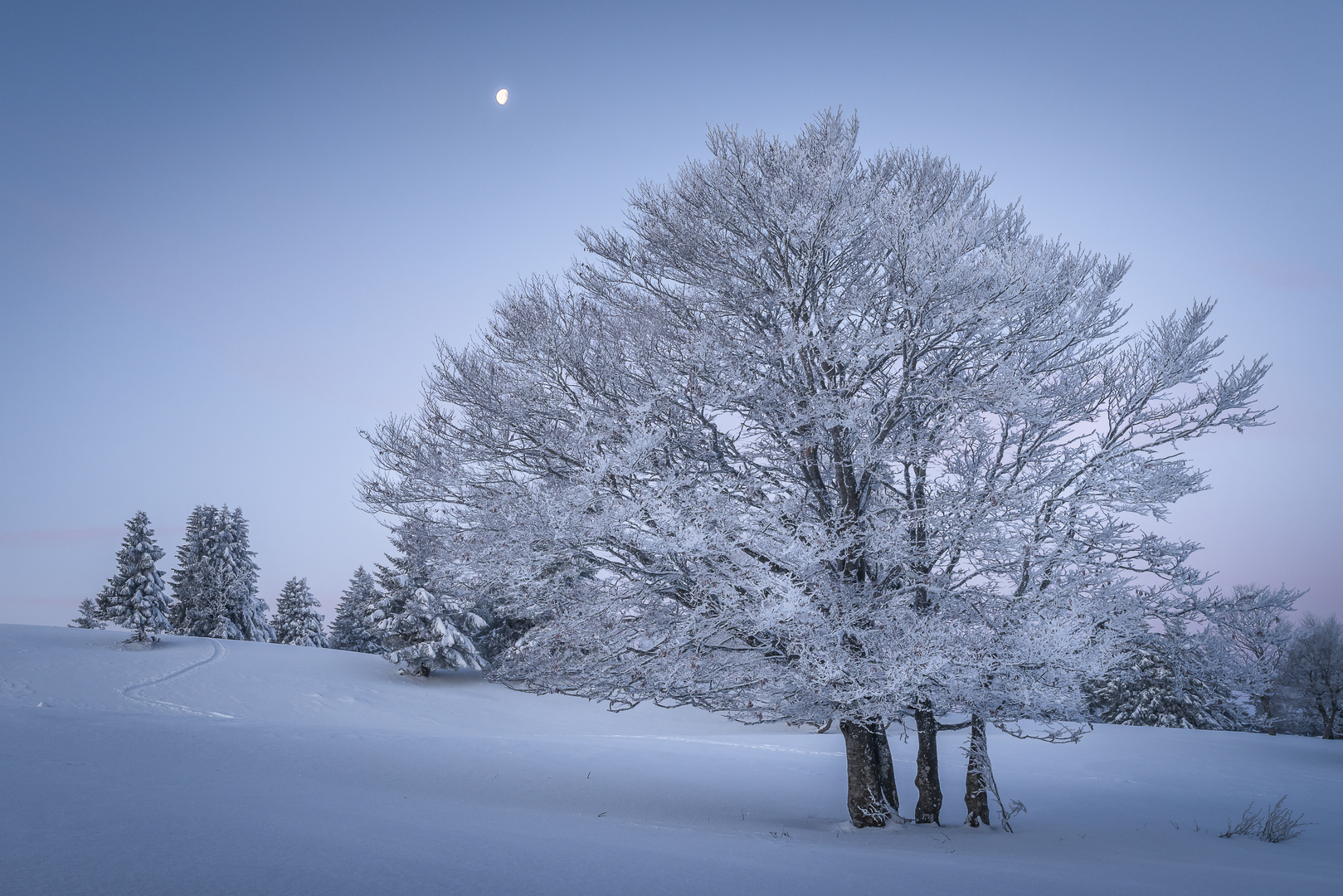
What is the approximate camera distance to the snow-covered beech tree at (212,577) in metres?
33.7

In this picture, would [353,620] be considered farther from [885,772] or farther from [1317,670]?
[1317,670]

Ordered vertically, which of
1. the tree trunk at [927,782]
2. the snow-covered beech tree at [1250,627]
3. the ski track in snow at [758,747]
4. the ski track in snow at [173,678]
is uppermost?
the snow-covered beech tree at [1250,627]

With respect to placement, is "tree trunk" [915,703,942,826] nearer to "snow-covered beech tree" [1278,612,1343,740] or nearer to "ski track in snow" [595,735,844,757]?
"ski track in snow" [595,735,844,757]

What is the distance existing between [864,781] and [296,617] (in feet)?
132

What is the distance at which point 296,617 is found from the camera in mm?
39500

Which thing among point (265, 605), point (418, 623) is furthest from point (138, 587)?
point (418, 623)

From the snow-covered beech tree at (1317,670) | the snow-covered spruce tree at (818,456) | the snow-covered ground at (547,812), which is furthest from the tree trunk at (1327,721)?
the snow-covered spruce tree at (818,456)

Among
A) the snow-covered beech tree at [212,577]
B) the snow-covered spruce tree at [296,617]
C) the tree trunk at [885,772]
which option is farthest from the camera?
the snow-covered spruce tree at [296,617]

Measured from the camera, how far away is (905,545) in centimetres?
659

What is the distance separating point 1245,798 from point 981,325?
13906mm

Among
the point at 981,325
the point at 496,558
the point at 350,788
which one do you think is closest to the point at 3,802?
the point at 350,788

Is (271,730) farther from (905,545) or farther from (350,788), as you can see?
(905,545)

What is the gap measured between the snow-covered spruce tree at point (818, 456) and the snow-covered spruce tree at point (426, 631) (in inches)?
688

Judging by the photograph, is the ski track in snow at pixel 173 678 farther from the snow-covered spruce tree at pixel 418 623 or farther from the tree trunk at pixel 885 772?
the tree trunk at pixel 885 772
